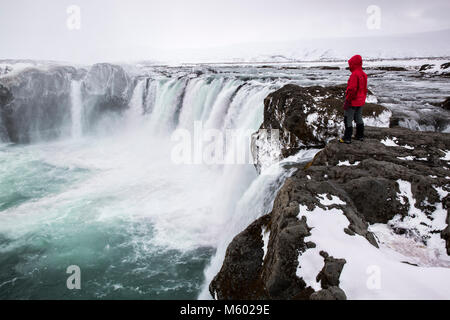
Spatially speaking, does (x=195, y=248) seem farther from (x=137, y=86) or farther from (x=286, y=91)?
(x=137, y=86)

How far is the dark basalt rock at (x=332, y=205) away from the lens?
3.11 meters

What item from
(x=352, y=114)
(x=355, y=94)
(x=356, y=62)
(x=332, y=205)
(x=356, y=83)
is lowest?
(x=332, y=205)

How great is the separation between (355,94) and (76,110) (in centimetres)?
2178

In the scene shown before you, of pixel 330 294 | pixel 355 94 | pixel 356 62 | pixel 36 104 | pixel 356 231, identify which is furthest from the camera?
pixel 36 104

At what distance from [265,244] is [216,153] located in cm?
1077

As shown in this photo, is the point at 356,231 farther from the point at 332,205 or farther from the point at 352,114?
the point at 352,114

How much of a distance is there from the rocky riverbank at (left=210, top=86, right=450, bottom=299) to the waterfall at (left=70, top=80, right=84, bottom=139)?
21336 millimetres

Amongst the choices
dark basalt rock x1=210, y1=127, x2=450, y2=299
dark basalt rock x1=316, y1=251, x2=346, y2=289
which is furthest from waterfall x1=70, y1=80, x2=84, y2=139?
dark basalt rock x1=316, y1=251, x2=346, y2=289

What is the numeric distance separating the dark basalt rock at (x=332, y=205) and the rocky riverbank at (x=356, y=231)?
0.04 feet

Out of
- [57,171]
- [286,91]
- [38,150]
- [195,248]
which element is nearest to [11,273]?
[195,248]

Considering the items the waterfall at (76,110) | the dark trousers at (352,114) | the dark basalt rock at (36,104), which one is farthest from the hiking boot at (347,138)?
the dark basalt rock at (36,104)

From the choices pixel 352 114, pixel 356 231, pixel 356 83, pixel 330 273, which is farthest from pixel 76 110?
pixel 330 273

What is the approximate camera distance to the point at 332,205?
12.6ft

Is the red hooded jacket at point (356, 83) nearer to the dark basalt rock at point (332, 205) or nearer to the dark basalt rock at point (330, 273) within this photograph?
the dark basalt rock at point (332, 205)
